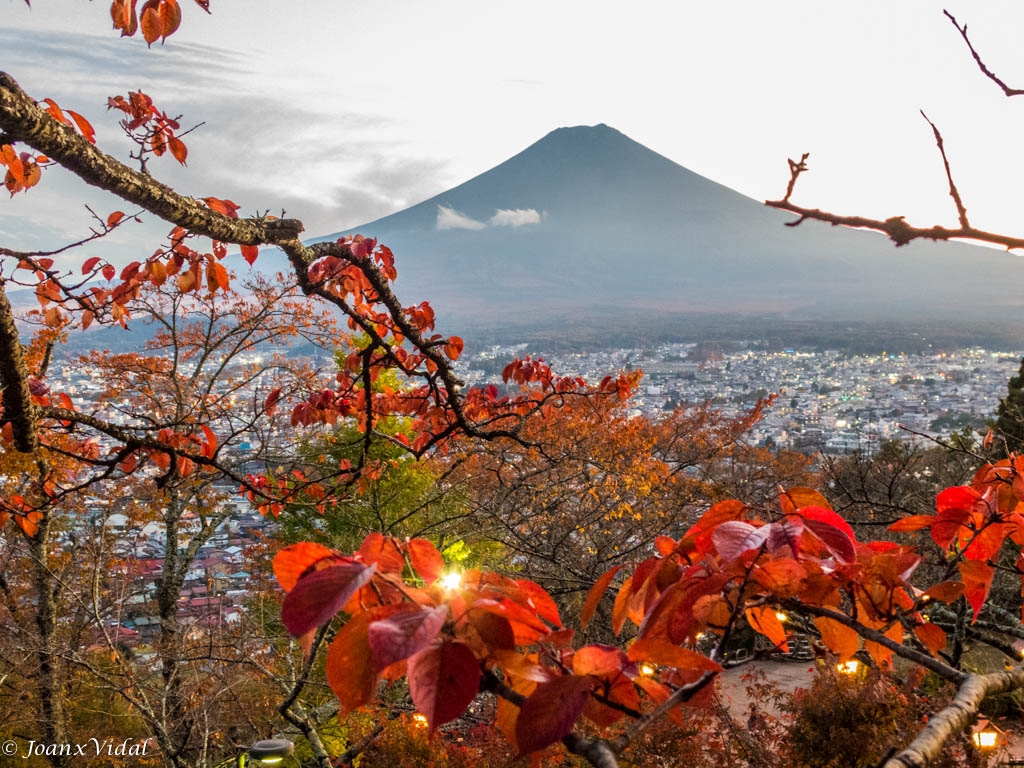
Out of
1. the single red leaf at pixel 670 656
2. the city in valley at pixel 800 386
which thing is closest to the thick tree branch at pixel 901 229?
the single red leaf at pixel 670 656

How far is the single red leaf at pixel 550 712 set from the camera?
0.45 m

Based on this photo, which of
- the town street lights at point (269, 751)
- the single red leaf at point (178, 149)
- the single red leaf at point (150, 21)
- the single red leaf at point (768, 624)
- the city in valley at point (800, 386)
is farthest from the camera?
the city in valley at point (800, 386)

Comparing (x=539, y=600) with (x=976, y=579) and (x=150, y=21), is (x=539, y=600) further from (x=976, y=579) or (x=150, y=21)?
(x=150, y=21)

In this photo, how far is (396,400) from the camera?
10.1 feet

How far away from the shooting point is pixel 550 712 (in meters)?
0.46

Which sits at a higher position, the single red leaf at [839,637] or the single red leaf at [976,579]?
the single red leaf at [976,579]

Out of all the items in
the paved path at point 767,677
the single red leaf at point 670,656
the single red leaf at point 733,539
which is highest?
the single red leaf at point 733,539

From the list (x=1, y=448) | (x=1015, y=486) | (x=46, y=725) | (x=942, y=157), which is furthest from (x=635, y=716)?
(x=46, y=725)

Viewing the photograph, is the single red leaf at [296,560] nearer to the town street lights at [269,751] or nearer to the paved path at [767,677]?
the town street lights at [269,751]

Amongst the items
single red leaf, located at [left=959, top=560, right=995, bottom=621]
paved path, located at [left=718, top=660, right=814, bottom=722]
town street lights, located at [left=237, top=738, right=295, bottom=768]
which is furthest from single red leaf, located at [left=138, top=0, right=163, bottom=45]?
paved path, located at [left=718, top=660, right=814, bottom=722]

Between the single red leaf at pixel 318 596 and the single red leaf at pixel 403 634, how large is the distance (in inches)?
1.6

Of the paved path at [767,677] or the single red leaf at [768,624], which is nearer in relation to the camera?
the single red leaf at [768,624]

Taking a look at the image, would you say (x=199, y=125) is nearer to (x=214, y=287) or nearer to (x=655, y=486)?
(x=214, y=287)

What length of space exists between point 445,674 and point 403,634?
5 cm
